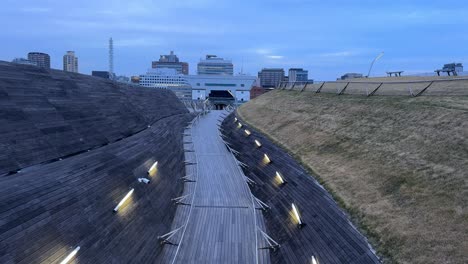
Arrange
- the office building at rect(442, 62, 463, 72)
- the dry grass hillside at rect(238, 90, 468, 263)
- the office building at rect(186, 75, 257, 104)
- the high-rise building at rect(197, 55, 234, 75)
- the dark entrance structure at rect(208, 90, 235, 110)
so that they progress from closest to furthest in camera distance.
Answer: the dry grass hillside at rect(238, 90, 468, 263) → the office building at rect(442, 62, 463, 72) → the dark entrance structure at rect(208, 90, 235, 110) → the office building at rect(186, 75, 257, 104) → the high-rise building at rect(197, 55, 234, 75)

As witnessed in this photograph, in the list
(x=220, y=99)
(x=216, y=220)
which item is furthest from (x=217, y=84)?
(x=216, y=220)

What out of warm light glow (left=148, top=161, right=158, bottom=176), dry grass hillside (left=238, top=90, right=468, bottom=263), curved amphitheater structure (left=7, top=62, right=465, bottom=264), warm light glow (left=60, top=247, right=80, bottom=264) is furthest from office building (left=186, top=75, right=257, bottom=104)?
warm light glow (left=60, top=247, right=80, bottom=264)

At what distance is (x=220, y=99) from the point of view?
113 meters

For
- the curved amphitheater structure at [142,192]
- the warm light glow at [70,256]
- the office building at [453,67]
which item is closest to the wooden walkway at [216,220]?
the curved amphitheater structure at [142,192]

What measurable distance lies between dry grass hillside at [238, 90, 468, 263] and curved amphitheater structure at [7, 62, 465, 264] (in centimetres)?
26

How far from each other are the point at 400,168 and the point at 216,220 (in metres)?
11.0

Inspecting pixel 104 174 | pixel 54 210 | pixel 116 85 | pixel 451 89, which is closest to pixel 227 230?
pixel 104 174

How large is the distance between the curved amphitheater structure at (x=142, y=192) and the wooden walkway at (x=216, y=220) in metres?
0.08

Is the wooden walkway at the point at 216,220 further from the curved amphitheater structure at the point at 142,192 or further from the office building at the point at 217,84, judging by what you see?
the office building at the point at 217,84

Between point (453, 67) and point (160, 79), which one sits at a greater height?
point (160, 79)

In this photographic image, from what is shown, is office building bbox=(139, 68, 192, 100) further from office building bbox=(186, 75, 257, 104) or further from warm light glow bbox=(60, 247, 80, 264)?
warm light glow bbox=(60, 247, 80, 264)

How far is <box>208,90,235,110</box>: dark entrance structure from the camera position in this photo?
111 meters

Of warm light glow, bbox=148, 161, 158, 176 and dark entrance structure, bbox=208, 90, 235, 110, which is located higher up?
dark entrance structure, bbox=208, 90, 235, 110

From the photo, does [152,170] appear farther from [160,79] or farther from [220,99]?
[160,79]
